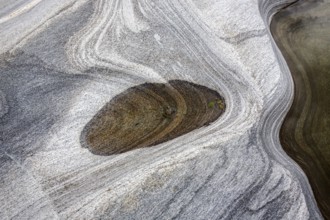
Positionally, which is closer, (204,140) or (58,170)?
(58,170)

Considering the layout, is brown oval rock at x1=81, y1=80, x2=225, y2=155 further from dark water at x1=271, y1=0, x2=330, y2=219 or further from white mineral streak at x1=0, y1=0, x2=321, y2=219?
dark water at x1=271, y1=0, x2=330, y2=219

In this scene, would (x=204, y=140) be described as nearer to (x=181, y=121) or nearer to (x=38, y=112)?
(x=181, y=121)

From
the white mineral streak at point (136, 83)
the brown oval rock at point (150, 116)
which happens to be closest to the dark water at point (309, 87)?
the white mineral streak at point (136, 83)

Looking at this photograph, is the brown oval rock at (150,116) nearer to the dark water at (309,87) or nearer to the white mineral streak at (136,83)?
the white mineral streak at (136,83)

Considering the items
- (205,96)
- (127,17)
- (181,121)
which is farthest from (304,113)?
(127,17)

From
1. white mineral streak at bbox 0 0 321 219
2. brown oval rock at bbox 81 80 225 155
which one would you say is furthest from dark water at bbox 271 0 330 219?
brown oval rock at bbox 81 80 225 155
